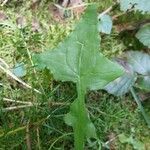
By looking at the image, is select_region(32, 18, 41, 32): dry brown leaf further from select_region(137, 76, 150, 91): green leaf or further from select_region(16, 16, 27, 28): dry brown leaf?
select_region(137, 76, 150, 91): green leaf

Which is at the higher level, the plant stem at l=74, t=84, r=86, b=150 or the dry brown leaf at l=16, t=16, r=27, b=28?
the dry brown leaf at l=16, t=16, r=27, b=28

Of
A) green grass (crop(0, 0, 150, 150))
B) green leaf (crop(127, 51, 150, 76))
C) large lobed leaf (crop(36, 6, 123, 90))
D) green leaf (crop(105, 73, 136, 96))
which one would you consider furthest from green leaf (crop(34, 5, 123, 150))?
green leaf (crop(127, 51, 150, 76))

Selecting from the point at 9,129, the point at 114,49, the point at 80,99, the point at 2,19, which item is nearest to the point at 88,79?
the point at 80,99

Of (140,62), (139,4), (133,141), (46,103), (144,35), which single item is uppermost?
(139,4)

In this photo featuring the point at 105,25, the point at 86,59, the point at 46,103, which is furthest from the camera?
the point at 105,25

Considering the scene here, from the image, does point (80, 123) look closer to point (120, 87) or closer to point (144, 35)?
point (120, 87)

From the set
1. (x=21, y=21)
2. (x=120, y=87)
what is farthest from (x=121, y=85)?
(x=21, y=21)
